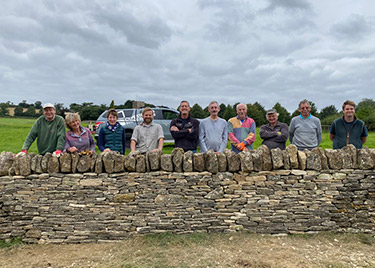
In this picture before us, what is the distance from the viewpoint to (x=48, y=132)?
463cm

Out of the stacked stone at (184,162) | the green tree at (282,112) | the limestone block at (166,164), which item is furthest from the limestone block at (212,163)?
the green tree at (282,112)

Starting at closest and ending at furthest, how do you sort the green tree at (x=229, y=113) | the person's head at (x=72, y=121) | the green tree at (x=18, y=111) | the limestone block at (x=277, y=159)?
the limestone block at (x=277, y=159) < the person's head at (x=72, y=121) < the green tree at (x=229, y=113) < the green tree at (x=18, y=111)

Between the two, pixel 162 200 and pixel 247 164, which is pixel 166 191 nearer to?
pixel 162 200

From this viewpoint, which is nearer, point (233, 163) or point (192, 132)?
point (233, 163)

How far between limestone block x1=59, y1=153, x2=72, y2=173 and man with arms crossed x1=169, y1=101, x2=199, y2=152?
1826 mm

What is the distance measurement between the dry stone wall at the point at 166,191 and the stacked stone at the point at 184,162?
1 centimetres

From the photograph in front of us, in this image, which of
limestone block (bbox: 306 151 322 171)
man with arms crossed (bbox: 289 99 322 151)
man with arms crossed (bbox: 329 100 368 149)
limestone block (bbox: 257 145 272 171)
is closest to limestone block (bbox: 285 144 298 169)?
limestone block (bbox: 306 151 322 171)

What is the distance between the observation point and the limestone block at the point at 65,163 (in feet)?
13.4

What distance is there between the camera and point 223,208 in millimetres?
4141

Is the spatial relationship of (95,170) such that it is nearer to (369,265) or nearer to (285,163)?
(285,163)

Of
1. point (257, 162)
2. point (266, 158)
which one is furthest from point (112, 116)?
point (266, 158)

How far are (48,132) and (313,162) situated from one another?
4.56 meters

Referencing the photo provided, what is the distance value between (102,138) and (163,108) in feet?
22.4

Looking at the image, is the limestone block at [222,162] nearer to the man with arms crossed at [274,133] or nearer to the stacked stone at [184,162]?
the stacked stone at [184,162]
